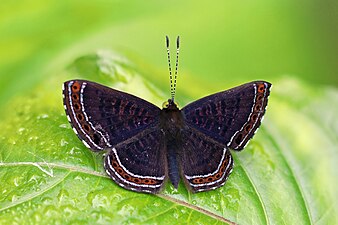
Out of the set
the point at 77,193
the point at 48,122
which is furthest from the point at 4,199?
the point at 48,122

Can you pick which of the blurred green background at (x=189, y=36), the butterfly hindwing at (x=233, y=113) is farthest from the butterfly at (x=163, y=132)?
the blurred green background at (x=189, y=36)

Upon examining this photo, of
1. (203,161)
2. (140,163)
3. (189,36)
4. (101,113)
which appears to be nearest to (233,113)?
(203,161)

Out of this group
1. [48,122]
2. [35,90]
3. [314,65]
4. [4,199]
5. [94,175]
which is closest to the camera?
[4,199]

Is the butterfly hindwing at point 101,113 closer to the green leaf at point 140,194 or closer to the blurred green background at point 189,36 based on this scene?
the green leaf at point 140,194

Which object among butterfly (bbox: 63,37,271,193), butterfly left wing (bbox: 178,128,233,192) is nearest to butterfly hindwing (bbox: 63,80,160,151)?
butterfly (bbox: 63,37,271,193)

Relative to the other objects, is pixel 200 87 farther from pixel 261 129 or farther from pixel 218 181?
pixel 218 181

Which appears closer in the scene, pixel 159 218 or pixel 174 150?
→ pixel 159 218
